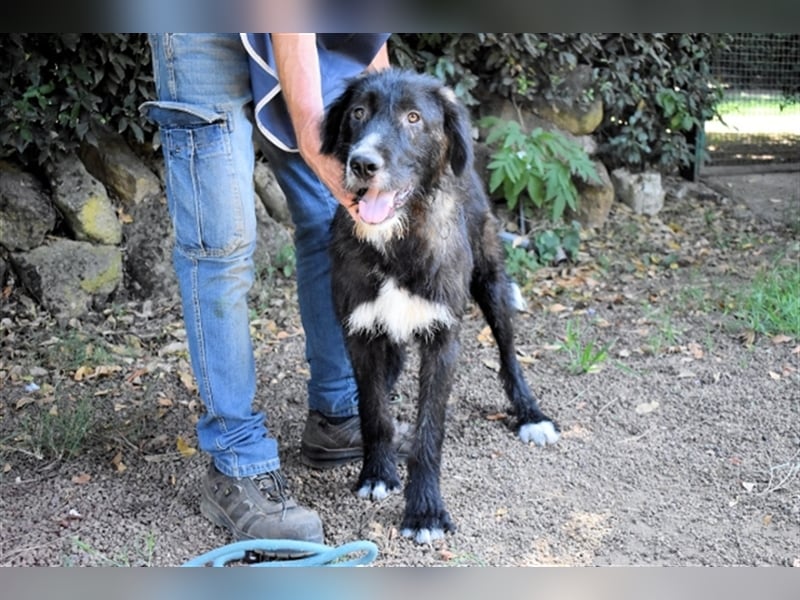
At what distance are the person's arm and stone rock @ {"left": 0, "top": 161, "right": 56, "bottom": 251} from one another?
2756 mm

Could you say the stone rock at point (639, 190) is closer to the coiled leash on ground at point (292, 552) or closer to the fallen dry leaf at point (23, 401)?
the fallen dry leaf at point (23, 401)

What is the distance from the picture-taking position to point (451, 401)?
12.2ft

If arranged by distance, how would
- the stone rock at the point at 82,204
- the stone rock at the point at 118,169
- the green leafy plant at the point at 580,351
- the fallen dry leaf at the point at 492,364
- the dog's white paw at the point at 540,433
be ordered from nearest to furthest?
the dog's white paw at the point at 540,433 < the green leafy plant at the point at 580,351 < the fallen dry leaf at the point at 492,364 < the stone rock at the point at 82,204 < the stone rock at the point at 118,169

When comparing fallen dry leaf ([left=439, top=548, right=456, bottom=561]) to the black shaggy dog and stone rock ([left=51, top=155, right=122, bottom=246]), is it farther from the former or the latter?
stone rock ([left=51, top=155, right=122, bottom=246])

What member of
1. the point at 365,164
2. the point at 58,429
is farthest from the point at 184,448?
the point at 365,164

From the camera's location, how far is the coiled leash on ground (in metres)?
1.96

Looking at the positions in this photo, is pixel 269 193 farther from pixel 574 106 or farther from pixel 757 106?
pixel 757 106

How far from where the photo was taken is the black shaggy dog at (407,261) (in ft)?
8.43

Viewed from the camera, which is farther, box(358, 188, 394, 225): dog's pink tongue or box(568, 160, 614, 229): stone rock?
box(568, 160, 614, 229): stone rock

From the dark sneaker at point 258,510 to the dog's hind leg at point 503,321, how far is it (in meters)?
1.10

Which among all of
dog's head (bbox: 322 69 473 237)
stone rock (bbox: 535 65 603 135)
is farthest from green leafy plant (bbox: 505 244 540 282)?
dog's head (bbox: 322 69 473 237)

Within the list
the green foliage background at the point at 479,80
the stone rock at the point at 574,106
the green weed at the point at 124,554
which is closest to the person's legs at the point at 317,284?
the green weed at the point at 124,554
